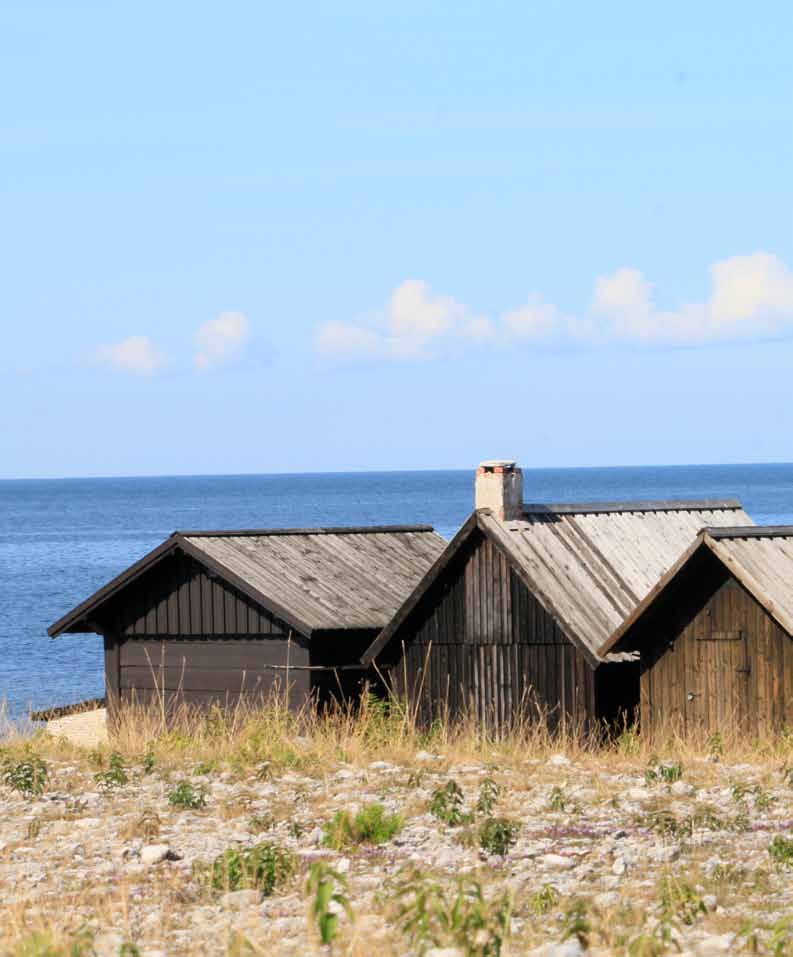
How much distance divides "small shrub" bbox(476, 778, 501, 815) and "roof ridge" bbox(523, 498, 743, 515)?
34.9ft

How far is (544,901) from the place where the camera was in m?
12.8

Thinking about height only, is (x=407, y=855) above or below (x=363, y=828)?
below

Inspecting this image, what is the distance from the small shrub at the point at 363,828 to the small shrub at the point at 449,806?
2.26 ft

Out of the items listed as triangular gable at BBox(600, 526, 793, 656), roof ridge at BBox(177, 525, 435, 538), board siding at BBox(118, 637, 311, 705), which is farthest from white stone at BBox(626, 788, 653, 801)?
roof ridge at BBox(177, 525, 435, 538)

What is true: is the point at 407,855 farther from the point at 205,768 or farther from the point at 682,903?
the point at 205,768

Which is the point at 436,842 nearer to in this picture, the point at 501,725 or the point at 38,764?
the point at 38,764

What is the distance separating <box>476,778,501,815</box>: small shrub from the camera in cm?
1700

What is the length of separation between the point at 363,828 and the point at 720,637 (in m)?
11.0

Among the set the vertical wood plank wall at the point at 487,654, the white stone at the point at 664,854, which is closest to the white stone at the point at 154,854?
the white stone at the point at 664,854

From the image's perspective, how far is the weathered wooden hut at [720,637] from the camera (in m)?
24.9

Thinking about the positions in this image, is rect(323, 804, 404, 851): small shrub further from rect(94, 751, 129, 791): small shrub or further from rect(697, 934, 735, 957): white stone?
rect(697, 934, 735, 957): white stone

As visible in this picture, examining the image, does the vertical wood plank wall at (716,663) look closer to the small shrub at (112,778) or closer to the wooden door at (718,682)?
the wooden door at (718,682)

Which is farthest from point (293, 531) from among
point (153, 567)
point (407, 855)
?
point (407, 855)

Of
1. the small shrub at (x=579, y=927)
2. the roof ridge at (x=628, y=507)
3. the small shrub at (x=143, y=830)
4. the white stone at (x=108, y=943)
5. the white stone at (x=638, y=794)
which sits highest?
the roof ridge at (x=628, y=507)
